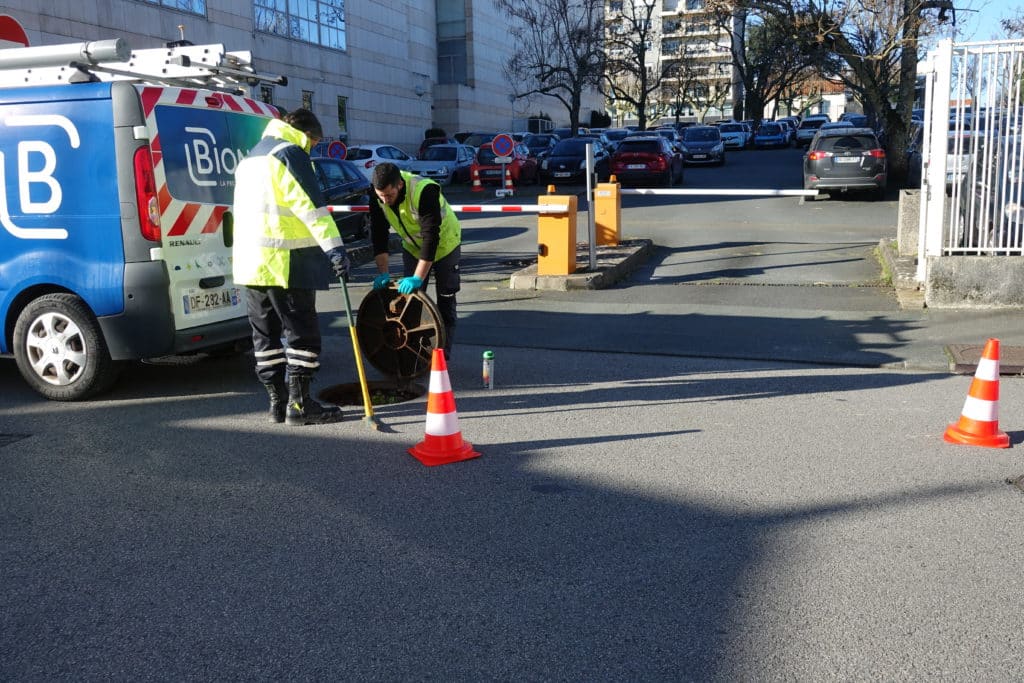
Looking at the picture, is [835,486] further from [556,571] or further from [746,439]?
[556,571]

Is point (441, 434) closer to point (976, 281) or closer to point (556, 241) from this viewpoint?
point (556, 241)

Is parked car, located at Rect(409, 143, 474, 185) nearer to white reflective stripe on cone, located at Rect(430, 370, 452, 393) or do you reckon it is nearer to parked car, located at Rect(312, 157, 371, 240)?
parked car, located at Rect(312, 157, 371, 240)

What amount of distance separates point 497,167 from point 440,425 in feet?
82.8

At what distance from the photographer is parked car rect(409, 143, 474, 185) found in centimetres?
3138

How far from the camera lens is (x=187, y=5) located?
32.2 m

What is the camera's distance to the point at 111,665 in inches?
131

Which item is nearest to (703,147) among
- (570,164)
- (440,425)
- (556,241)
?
(570,164)

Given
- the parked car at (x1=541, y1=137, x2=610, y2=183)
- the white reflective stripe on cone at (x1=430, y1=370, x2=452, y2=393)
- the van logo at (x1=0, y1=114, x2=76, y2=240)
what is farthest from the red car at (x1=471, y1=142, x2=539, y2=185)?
the white reflective stripe on cone at (x1=430, y1=370, x2=452, y2=393)

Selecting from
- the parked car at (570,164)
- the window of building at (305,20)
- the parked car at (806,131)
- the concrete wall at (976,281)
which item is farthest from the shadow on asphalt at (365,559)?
the parked car at (806,131)

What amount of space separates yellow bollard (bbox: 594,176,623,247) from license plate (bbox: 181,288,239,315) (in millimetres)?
8252

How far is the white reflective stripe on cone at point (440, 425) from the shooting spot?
5.56 m

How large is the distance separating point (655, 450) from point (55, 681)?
136 inches

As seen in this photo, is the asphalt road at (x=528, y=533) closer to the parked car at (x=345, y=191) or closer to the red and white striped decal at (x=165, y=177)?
the red and white striped decal at (x=165, y=177)

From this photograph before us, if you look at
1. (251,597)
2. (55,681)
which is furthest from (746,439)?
(55,681)
